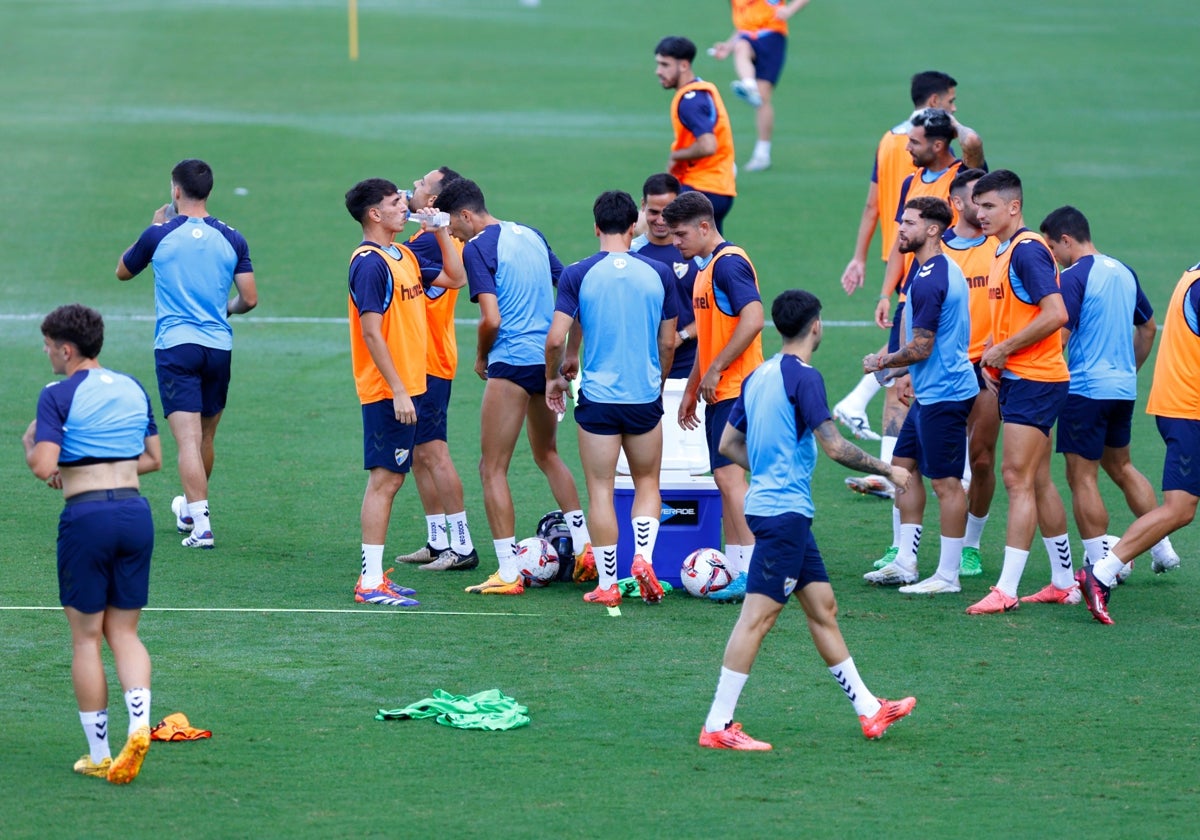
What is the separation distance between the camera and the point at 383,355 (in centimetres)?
915

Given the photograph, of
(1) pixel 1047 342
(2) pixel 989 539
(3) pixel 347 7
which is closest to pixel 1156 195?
(2) pixel 989 539

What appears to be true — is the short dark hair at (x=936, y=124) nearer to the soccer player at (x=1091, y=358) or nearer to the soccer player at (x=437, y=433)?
the soccer player at (x=1091, y=358)

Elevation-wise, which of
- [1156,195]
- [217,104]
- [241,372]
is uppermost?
[217,104]

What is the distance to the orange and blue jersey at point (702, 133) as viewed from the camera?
14.9m

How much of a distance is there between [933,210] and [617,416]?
220 cm

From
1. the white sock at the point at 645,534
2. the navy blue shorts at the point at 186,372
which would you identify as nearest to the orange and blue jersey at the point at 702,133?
the navy blue shorts at the point at 186,372

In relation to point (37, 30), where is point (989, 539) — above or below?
below

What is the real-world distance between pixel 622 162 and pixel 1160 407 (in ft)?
48.9

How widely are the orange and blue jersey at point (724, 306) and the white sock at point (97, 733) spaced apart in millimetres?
4069

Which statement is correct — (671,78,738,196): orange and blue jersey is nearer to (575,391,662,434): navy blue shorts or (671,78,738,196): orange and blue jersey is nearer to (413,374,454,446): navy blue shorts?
(413,374,454,446): navy blue shorts

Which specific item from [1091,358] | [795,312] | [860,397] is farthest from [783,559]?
[860,397]

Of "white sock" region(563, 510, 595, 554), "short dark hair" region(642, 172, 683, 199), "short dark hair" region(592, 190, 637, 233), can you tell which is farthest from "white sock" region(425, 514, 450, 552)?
"short dark hair" region(642, 172, 683, 199)

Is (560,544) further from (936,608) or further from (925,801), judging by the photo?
(925,801)

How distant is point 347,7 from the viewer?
1411 inches
